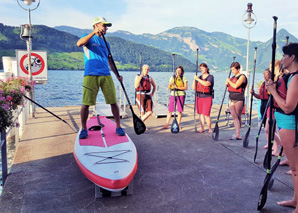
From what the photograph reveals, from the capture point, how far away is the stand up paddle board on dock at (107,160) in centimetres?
334

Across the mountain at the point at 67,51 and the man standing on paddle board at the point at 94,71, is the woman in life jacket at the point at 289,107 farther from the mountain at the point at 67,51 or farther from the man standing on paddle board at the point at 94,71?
the mountain at the point at 67,51

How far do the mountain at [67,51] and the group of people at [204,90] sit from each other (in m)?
106

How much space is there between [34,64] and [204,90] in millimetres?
6438

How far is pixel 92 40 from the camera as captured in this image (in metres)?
4.89

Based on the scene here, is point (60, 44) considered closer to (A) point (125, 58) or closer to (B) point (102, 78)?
(A) point (125, 58)

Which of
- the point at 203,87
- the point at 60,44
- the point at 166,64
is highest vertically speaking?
the point at 60,44

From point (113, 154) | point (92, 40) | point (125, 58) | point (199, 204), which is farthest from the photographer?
point (125, 58)

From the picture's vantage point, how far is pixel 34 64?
920 centimetres

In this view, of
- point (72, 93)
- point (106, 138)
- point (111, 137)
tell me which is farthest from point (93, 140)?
point (72, 93)

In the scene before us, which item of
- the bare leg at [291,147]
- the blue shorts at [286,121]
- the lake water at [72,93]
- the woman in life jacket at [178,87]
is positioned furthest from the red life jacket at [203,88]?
the bare leg at [291,147]

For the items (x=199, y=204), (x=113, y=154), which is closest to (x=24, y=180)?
(x=113, y=154)

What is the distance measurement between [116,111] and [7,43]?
126330 mm

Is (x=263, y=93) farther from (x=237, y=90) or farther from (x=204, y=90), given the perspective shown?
(x=204, y=90)

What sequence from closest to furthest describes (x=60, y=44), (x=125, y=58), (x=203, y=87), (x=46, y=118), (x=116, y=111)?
(x=116, y=111) → (x=203, y=87) → (x=46, y=118) → (x=60, y=44) → (x=125, y=58)
